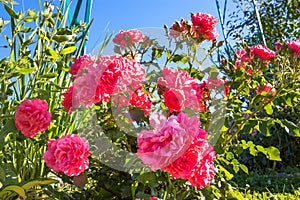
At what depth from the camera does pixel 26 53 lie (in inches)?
60.3

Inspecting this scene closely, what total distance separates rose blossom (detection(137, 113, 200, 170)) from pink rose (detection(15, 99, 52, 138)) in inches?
14.9

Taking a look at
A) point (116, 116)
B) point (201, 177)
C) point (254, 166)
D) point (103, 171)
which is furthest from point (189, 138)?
point (254, 166)

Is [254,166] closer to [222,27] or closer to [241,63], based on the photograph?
[222,27]

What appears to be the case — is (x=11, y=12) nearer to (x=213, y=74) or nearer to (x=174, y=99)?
(x=174, y=99)

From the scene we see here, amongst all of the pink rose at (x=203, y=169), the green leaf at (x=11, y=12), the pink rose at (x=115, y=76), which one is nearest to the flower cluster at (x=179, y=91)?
the pink rose at (x=115, y=76)

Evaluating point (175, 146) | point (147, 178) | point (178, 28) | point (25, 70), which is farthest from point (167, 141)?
point (178, 28)

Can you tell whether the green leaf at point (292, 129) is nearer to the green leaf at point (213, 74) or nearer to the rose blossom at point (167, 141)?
the green leaf at point (213, 74)

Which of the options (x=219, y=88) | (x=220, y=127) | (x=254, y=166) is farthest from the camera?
(x=254, y=166)

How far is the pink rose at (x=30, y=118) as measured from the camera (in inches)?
50.9

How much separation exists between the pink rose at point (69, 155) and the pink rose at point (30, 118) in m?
0.07

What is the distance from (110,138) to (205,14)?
1.79 feet

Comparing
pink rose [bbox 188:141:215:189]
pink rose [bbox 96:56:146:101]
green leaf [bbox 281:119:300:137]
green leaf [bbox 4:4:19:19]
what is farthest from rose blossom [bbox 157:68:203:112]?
green leaf [bbox 4:4:19:19]

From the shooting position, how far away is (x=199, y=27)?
1.62 metres

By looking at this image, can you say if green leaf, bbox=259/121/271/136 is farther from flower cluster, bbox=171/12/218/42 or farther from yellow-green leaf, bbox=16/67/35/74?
yellow-green leaf, bbox=16/67/35/74
